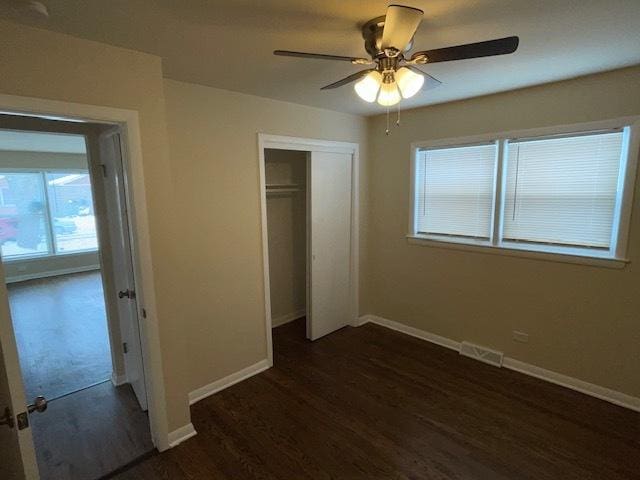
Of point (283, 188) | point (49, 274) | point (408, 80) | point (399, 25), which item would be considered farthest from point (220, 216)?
point (49, 274)

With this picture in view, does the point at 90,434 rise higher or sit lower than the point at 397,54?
lower

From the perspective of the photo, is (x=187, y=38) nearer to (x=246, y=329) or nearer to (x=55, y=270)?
(x=246, y=329)

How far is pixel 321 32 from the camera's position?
1.69 metres

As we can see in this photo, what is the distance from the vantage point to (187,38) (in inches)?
68.8

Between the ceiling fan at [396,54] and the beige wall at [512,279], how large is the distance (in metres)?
1.64

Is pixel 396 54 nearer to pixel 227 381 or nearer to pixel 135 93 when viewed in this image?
pixel 135 93

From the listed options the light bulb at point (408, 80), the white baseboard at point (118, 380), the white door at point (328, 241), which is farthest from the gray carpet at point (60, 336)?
the light bulb at point (408, 80)

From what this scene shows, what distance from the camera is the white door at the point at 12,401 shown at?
1095mm

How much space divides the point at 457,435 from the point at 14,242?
27.0 ft

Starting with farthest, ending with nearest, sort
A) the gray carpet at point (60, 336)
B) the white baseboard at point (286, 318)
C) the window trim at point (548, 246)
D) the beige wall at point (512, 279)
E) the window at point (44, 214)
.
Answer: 1. the window at point (44, 214)
2. the white baseboard at point (286, 318)
3. the gray carpet at point (60, 336)
4. the beige wall at point (512, 279)
5. the window trim at point (548, 246)

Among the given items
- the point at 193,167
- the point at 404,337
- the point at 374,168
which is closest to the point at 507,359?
the point at 404,337

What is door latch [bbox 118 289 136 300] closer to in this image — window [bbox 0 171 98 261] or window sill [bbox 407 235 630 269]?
window sill [bbox 407 235 630 269]

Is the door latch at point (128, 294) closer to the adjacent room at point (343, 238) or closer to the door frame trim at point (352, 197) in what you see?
the adjacent room at point (343, 238)

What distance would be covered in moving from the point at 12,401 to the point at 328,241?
2.92m
